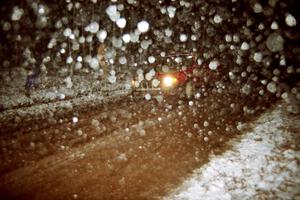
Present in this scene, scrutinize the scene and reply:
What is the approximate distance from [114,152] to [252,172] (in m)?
2.83

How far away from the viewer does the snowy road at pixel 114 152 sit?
Answer: 488 cm

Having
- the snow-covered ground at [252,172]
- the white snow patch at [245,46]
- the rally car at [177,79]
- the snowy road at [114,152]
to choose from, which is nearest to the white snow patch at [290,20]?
the white snow patch at [245,46]

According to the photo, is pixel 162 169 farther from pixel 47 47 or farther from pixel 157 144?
pixel 47 47

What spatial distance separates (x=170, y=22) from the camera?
3097 centimetres

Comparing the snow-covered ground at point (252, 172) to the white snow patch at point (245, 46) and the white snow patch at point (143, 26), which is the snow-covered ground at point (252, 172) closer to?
the white snow patch at point (245, 46)

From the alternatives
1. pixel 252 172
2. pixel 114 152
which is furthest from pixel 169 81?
pixel 252 172

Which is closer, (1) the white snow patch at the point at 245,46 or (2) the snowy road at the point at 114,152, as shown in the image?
(2) the snowy road at the point at 114,152

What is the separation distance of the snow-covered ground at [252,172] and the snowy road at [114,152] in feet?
0.96

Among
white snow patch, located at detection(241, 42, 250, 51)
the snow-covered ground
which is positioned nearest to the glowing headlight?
the snow-covered ground

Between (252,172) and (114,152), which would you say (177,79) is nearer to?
(114,152)

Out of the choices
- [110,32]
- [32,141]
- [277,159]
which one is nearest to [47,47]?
[110,32]

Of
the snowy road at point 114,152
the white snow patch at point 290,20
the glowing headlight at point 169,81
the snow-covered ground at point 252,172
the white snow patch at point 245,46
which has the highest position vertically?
the white snow patch at point 290,20

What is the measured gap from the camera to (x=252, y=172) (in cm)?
524

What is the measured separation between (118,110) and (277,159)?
5610mm
